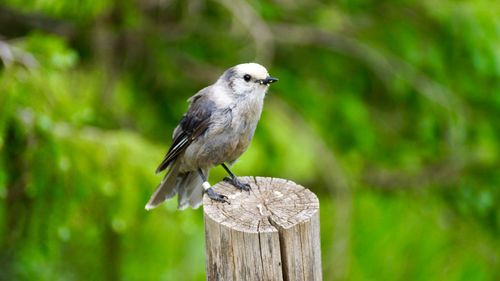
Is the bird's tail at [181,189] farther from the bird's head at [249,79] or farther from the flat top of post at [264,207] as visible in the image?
the flat top of post at [264,207]

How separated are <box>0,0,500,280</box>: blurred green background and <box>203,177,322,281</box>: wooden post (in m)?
2.04

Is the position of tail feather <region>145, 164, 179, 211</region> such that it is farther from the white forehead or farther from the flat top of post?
the flat top of post

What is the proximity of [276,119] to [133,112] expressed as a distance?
1.36m

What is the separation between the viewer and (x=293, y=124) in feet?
24.2

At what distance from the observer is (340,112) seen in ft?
25.7

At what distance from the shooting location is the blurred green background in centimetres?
573

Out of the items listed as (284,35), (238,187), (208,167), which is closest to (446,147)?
(284,35)

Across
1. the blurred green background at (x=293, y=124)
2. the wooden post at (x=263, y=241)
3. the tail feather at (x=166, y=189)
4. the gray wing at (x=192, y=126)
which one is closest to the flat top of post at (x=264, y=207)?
the wooden post at (x=263, y=241)

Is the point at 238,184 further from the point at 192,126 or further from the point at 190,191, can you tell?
the point at 190,191

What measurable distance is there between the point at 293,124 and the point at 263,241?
12.8ft

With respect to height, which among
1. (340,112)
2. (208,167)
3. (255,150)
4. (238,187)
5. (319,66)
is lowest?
(238,187)

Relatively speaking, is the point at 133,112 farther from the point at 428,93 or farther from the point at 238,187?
the point at 238,187

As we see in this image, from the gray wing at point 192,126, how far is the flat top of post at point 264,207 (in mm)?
950

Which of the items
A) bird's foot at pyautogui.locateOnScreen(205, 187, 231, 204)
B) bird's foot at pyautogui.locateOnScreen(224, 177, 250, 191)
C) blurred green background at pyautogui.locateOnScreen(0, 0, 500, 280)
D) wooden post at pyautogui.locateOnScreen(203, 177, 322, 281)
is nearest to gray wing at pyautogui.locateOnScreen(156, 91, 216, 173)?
blurred green background at pyautogui.locateOnScreen(0, 0, 500, 280)
